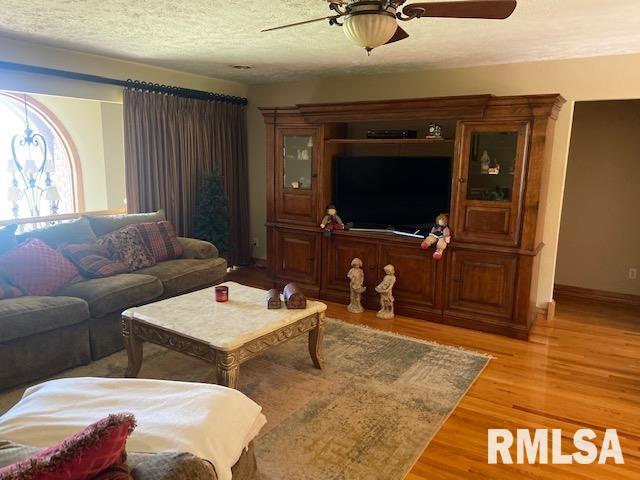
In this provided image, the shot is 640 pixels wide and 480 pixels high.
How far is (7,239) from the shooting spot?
3.49 meters

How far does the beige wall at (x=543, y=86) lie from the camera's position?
4004mm

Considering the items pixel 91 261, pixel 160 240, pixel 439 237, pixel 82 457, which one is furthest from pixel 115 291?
pixel 439 237

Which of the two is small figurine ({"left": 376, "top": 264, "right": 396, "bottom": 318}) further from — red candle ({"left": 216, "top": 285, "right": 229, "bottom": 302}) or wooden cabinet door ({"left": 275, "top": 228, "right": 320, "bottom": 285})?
red candle ({"left": 216, "top": 285, "right": 229, "bottom": 302})

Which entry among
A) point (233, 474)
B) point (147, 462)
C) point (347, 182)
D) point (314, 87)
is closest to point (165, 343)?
point (233, 474)

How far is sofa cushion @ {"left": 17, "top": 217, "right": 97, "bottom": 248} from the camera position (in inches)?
148

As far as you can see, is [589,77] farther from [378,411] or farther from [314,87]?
[378,411]

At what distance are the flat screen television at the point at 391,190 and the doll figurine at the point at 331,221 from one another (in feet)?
0.38

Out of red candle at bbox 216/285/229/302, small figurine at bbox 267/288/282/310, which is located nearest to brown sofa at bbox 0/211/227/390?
red candle at bbox 216/285/229/302

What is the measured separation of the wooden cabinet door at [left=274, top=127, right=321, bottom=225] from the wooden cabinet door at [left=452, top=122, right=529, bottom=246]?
4.89ft

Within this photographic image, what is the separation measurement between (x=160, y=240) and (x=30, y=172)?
249cm

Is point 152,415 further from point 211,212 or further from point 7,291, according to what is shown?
point 211,212

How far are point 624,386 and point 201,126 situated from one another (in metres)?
4.75

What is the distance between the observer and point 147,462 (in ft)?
4.03

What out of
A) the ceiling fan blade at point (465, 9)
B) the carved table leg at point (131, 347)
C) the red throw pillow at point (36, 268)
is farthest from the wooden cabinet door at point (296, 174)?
the ceiling fan blade at point (465, 9)
